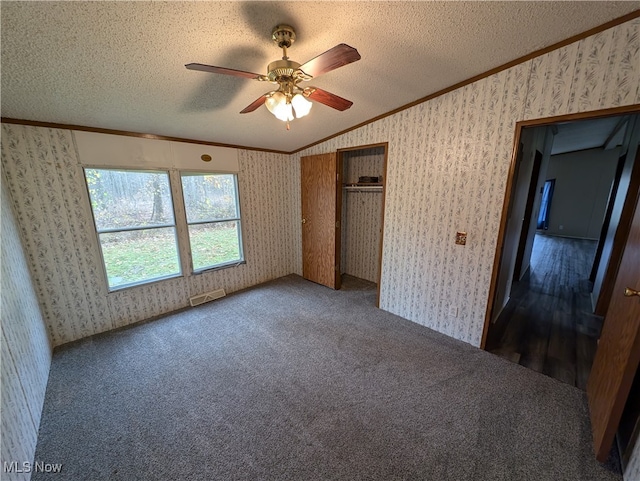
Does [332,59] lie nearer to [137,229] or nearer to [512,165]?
[512,165]

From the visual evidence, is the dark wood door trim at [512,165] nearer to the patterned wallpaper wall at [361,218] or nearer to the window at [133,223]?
the patterned wallpaper wall at [361,218]

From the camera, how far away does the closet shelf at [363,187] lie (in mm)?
3525

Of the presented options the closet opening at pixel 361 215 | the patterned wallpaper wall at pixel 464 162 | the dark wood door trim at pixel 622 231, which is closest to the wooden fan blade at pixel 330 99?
the patterned wallpaper wall at pixel 464 162

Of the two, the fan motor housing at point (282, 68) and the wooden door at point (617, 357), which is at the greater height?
the fan motor housing at point (282, 68)

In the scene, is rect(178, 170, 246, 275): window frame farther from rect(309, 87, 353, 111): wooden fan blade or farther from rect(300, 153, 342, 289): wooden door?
rect(309, 87, 353, 111): wooden fan blade

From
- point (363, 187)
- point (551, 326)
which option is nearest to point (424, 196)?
point (363, 187)

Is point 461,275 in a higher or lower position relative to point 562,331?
higher

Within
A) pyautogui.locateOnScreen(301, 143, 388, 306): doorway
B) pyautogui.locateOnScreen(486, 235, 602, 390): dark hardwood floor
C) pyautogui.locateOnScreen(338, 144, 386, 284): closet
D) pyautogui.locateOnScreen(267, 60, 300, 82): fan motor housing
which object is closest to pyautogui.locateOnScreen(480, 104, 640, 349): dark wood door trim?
pyautogui.locateOnScreen(486, 235, 602, 390): dark hardwood floor

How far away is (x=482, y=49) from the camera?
171cm

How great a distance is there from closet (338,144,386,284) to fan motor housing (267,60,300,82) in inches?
91.1

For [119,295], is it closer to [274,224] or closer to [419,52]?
[274,224]

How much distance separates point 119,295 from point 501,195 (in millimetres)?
4036

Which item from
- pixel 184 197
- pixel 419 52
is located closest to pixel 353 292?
pixel 184 197

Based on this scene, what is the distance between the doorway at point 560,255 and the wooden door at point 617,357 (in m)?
0.47
